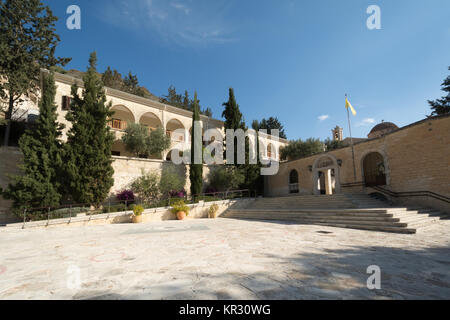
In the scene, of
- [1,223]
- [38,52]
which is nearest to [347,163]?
[1,223]

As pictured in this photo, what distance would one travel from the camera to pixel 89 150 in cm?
1389

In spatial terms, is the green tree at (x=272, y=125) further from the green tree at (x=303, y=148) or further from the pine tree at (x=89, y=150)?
the pine tree at (x=89, y=150)

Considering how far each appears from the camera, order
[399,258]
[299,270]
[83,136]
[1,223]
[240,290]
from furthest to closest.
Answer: [83,136] < [1,223] < [399,258] < [299,270] < [240,290]

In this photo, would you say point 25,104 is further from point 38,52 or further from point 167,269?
point 167,269

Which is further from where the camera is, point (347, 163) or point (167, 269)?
point (347, 163)

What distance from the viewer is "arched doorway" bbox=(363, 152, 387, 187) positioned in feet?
43.6

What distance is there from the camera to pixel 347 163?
15250 mm

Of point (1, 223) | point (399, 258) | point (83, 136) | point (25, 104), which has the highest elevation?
point (25, 104)

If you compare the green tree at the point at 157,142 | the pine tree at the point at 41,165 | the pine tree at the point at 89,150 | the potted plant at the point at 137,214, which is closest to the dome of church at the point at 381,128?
the green tree at the point at 157,142

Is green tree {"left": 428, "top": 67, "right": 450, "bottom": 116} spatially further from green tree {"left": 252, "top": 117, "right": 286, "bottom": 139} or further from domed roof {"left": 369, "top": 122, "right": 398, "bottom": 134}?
green tree {"left": 252, "top": 117, "right": 286, "bottom": 139}

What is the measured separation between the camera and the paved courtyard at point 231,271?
8.58ft

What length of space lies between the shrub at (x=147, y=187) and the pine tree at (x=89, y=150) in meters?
2.15

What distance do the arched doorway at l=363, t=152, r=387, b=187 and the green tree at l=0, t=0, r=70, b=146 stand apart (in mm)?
26085

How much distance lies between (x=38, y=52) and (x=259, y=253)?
75.8ft
